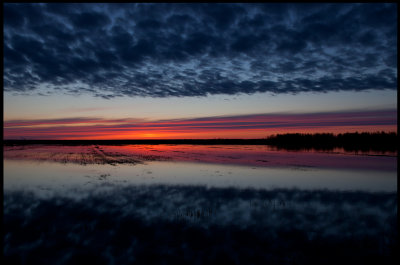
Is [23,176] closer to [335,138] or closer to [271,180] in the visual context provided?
[271,180]

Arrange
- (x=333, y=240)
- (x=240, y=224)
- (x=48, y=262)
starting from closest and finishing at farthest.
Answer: (x=48, y=262) < (x=333, y=240) < (x=240, y=224)

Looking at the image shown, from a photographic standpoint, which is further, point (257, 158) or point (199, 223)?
point (257, 158)

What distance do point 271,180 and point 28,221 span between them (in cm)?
1490

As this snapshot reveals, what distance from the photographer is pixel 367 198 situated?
44.5 ft

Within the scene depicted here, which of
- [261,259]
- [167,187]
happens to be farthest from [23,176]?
[261,259]

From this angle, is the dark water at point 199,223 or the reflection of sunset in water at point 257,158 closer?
the dark water at point 199,223

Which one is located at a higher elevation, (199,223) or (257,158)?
(199,223)

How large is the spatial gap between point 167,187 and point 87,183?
5.44 meters

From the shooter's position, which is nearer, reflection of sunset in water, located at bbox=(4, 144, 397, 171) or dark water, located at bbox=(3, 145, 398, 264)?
dark water, located at bbox=(3, 145, 398, 264)

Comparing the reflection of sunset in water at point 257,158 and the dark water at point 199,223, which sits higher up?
the dark water at point 199,223

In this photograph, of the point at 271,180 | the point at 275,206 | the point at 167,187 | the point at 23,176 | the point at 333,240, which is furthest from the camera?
the point at 23,176

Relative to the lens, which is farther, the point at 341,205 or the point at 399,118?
the point at 341,205

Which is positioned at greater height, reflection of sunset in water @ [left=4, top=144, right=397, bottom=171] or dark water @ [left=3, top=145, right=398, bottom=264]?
dark water @ [left=3, top=145, right=398, bottom=264]

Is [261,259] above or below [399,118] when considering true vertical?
below
